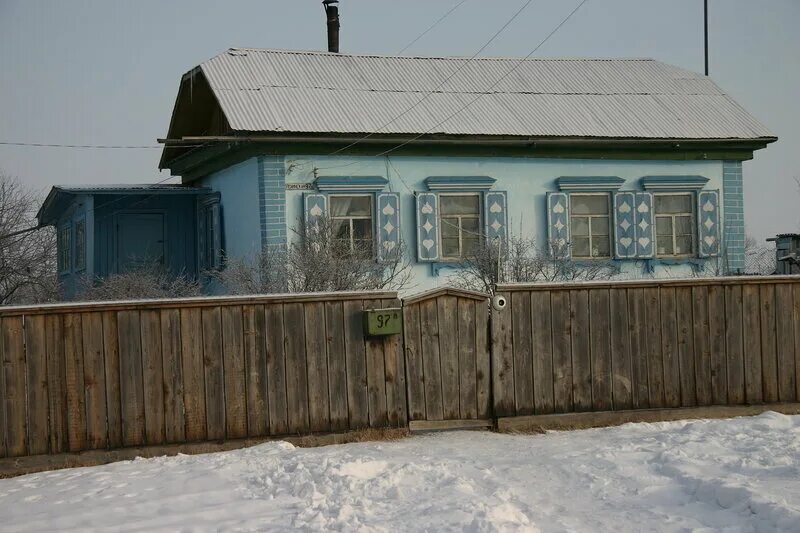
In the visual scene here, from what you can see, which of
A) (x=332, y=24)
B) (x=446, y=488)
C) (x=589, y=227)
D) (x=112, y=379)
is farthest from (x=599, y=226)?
(x=446, y=488)

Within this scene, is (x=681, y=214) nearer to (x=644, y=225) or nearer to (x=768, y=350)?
(x=644, y=225)

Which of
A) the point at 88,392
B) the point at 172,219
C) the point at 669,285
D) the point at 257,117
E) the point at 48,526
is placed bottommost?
the point at 48,526

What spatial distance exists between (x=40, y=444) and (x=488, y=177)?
38.8ft

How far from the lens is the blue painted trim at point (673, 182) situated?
66.4 feet

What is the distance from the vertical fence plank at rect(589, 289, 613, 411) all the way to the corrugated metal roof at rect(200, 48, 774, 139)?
28.7ft

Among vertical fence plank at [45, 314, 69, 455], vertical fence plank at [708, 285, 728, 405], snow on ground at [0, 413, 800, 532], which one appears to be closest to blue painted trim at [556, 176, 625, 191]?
vertical fence plank at [708, 285, 728, 405]

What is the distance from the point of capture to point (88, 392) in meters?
9.15

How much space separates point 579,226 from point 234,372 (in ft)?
38.6

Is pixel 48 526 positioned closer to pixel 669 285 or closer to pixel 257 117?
pixel 669 285

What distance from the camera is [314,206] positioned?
18.1m

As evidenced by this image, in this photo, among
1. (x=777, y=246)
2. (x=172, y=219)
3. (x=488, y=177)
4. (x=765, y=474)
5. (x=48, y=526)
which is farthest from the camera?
(x=777, y=246)

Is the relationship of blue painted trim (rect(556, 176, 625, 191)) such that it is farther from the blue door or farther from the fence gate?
the fence gate

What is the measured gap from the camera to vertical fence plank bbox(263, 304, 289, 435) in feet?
31.5

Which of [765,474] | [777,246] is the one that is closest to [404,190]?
[765,474]
